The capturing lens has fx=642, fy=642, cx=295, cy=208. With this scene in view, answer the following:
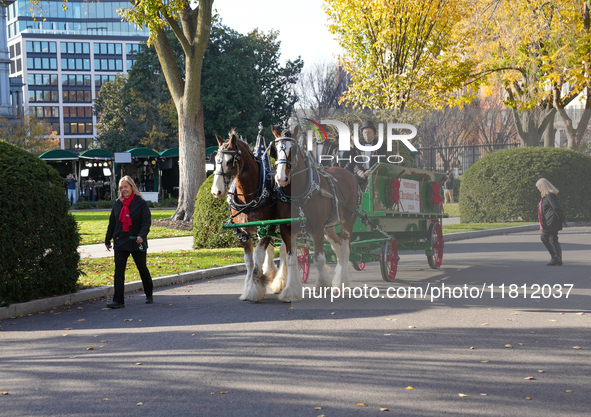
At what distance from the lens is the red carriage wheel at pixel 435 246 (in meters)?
12.0

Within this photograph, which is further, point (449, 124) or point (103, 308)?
point (449, 124)

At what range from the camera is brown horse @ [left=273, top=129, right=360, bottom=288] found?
28.6 feet

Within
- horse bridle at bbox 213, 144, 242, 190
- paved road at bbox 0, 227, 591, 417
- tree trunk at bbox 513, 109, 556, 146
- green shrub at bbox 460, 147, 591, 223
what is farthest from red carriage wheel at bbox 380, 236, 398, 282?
tree trunk at bbox 513, 109, 556, 146

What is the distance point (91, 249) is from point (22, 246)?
7.65m

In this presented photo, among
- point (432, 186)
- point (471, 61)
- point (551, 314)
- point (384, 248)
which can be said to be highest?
point (471, 61)

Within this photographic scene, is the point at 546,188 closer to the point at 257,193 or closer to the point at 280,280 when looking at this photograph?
the point at 280,280

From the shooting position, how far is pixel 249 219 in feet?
29.1

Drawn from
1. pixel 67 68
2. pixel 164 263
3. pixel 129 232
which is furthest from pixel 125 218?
pixel 67 68

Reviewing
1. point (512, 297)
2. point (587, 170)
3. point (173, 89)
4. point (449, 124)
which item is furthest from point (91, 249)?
point (449, 124)

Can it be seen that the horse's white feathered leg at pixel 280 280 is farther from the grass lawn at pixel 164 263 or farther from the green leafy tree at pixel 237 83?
the green leafy tree at pixel 237 83

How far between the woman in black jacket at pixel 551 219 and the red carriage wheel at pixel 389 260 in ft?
12.5

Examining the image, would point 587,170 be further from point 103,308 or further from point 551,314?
point 103,308

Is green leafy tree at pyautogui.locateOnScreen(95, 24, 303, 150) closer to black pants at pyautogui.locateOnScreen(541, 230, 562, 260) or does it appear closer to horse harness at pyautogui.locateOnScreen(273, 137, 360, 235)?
black pants at pyautogui.locateOnScreen(541, 230, 562, 260)

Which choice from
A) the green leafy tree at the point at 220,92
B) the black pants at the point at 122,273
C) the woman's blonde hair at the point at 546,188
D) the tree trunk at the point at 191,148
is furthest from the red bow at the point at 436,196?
the green leafy tree at the point at 220,92
